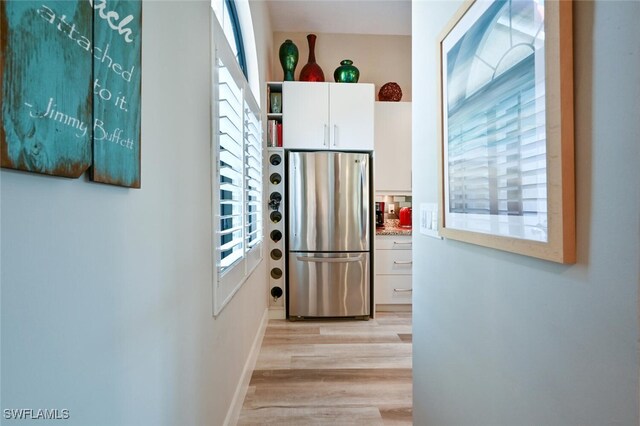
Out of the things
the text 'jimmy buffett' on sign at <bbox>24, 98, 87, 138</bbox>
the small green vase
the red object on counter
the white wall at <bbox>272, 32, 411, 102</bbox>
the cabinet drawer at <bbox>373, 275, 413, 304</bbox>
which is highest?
the white wall at <bbox>272, 32, 411, 102</bbox>

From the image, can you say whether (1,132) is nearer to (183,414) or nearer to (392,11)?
(183,414)

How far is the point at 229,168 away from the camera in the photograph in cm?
155

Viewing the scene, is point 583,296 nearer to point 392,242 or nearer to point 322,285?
point 322,285

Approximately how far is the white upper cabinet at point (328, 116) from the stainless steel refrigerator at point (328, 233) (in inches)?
6.4

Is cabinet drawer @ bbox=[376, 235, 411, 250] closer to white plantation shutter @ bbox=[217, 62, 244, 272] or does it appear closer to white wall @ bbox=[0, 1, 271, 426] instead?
white plantation shutter @ bbox=[217, 62, 244, 272]

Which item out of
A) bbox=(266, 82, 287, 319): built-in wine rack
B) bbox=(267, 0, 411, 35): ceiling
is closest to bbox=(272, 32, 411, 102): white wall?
bbox=(267, 0, 411, 35): ceiling

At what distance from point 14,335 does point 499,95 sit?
1026 mm

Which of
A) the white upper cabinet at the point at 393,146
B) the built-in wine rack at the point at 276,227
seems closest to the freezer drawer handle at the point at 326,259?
the built-in wine rack at the point at 276,227

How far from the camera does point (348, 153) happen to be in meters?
3.08

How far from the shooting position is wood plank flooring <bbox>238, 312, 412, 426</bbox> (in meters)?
1.68

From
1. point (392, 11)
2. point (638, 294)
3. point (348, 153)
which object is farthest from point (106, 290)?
point (392, 11)

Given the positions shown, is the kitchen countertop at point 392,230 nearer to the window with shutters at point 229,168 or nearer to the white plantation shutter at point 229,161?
the window with shutters at point 229,168

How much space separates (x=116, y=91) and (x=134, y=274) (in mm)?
402

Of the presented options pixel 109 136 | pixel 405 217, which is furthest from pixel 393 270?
pixel 109 136
